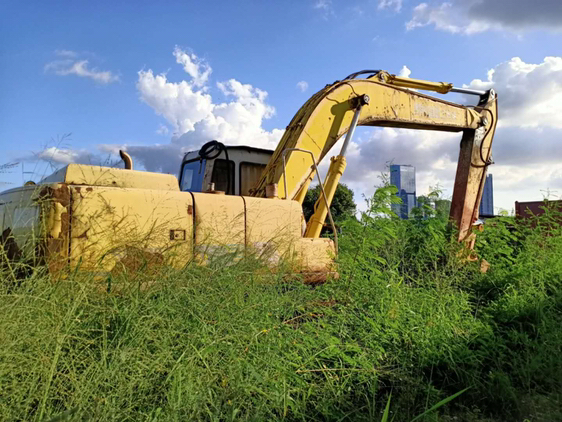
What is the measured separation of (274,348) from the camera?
334 centimetres

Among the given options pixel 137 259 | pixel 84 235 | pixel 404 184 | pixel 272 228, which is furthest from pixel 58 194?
pixel 404 184

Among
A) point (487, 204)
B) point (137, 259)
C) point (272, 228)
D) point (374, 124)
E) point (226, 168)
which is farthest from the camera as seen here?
point (487, 204)

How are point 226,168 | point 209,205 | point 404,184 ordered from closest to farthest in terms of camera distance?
point 209,205 < point 226,168 < point 404,184

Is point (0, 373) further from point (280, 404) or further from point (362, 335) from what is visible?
point (362, 335)

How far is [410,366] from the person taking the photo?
411 centimetres

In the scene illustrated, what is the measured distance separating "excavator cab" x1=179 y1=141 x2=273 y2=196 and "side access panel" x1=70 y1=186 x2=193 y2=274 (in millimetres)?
2004

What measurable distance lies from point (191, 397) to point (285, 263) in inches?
87.7

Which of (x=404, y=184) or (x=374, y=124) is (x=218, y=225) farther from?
(x=404, y=184)

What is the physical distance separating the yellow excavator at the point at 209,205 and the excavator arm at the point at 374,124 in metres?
0.02

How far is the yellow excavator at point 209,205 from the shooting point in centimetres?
390

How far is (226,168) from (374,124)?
2784mm

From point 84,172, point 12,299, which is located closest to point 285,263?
point 84,172

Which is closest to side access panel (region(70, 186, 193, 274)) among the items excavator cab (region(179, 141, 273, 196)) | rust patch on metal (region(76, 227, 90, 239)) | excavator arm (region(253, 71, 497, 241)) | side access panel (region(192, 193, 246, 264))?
rust patch on metal (region(76, 227, 90, 239))

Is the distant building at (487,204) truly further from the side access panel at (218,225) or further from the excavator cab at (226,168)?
the side access panel at (218,225)
